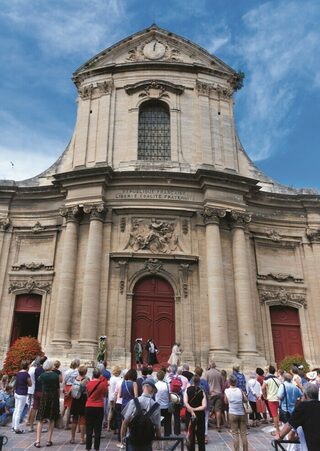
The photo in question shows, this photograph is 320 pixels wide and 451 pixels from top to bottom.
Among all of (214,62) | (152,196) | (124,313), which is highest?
(214,62)

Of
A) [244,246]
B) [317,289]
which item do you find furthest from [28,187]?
[317,289]

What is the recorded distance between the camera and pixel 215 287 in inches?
671

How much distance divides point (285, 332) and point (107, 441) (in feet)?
42.4

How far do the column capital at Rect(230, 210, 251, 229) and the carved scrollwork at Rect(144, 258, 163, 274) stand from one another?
13.1 feet

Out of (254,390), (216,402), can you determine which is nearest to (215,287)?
(254,390)

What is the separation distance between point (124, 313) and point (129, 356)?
1.80m

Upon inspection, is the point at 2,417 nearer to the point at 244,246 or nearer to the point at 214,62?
the point at 244,246

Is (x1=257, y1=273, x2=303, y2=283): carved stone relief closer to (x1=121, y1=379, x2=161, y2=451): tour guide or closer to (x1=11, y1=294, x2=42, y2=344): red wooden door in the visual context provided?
(x1=11, y1=294, x2=42, y2=344): red wooden door

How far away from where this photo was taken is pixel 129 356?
16.4 metres

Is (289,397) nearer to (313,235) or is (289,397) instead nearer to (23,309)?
(313,235)

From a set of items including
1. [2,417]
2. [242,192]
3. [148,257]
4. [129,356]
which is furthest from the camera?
[242,192]

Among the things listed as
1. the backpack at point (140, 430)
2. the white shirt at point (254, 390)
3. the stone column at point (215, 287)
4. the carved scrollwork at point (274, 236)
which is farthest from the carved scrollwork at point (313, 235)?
the backpack at point (140, 430)

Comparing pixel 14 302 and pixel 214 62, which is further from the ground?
pixel 214 62

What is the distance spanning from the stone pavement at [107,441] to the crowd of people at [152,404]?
186 millimetres
